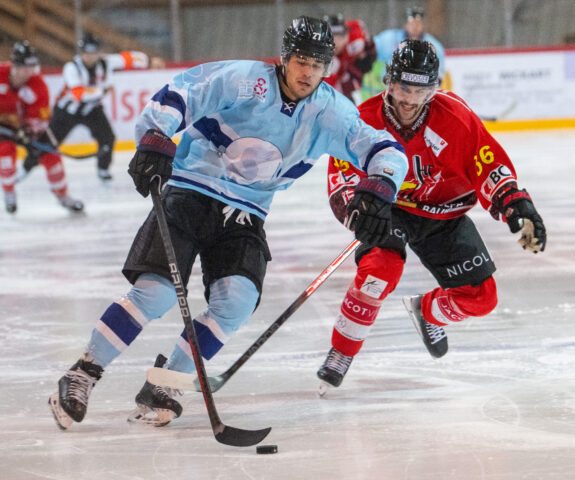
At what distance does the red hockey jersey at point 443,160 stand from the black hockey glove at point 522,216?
0.04 m

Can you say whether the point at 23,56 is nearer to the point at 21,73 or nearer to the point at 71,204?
the point at 21,73

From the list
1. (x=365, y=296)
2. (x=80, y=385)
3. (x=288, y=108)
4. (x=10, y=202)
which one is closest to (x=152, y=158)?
(x=288, y=108)

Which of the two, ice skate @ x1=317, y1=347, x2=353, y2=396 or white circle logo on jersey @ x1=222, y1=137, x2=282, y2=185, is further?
ice skate @ x1=317, y1=347, x2=353, y2=396

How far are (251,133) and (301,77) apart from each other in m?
0.20

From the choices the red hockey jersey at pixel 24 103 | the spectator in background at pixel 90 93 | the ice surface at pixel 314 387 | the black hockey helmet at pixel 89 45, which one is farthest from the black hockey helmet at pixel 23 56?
the ice surface at pixel 314 387

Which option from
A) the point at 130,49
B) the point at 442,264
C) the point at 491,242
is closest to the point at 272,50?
the point at 130,49

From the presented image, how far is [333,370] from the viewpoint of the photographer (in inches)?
114

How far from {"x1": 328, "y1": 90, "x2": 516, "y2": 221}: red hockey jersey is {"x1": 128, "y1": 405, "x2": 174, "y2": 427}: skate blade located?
31.7 inches

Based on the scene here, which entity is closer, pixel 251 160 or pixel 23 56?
pixel 251 160

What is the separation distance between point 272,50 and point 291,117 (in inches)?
341

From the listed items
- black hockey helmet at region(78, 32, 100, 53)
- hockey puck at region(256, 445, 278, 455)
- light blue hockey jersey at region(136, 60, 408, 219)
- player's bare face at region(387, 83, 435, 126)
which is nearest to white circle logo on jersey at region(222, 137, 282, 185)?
light blue hockey jersey at region(136, 60, 408, 219)

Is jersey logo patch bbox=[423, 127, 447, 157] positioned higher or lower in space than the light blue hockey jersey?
lower

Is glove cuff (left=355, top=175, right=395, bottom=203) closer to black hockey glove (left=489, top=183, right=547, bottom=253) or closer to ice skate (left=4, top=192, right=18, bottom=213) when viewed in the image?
black hockey glove (left=489, top=183, right=547, bottom=253)

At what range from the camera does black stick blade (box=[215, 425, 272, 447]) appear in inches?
93.4
